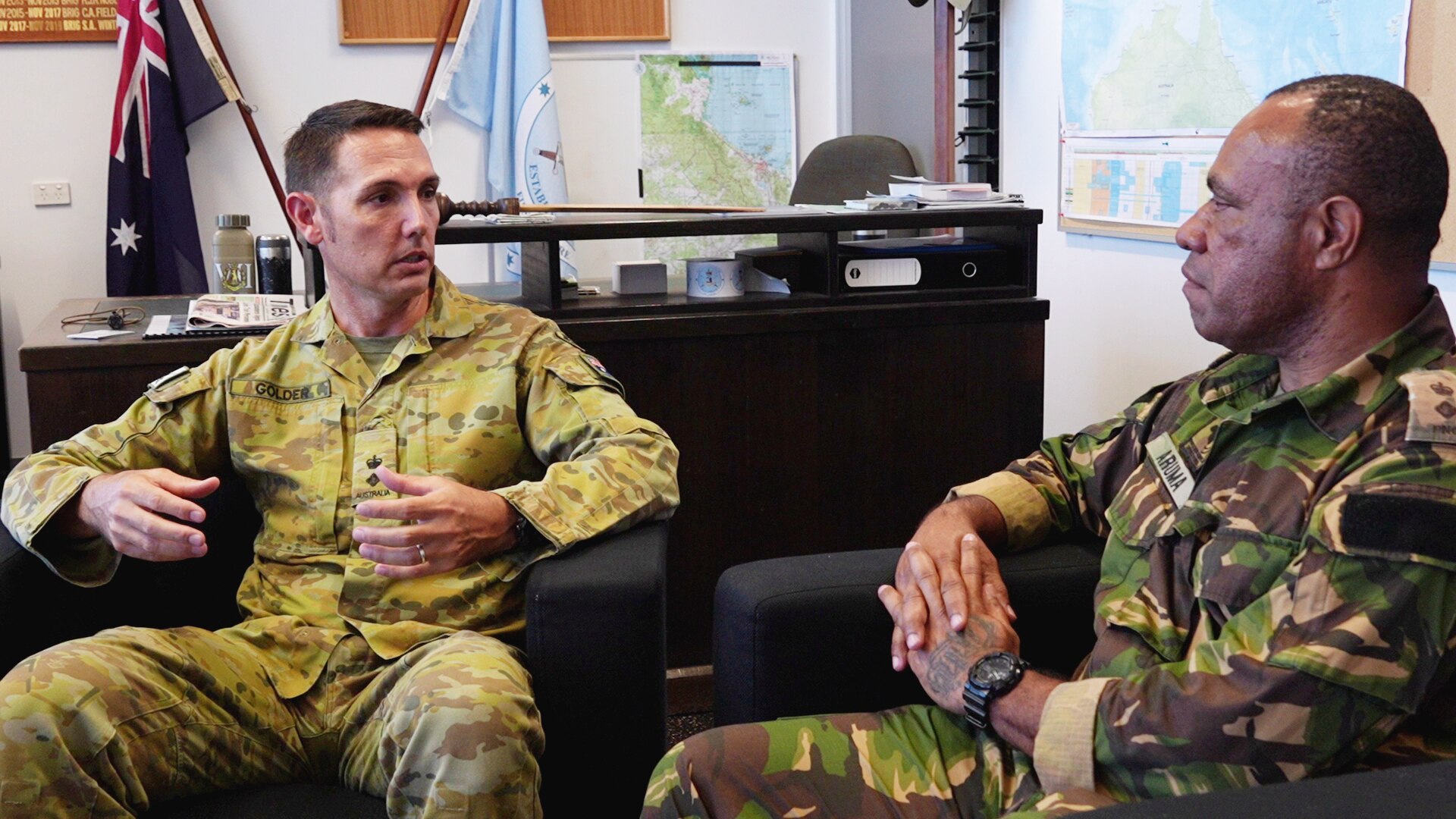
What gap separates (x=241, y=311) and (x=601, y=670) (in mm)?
1194

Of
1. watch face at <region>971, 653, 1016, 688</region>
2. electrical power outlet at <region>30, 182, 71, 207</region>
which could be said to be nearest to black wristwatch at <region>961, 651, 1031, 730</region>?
watch face at <region>971, 653, 1016, 688</region>

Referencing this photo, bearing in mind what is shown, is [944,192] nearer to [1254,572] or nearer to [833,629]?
[833,629]

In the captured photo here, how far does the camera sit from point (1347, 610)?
1.15 meters

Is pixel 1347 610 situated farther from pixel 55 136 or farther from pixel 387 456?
pixel 55 136

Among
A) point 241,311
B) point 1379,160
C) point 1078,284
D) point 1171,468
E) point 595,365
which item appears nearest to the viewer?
point 1379,160

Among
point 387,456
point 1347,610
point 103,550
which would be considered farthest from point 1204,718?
point 103,550

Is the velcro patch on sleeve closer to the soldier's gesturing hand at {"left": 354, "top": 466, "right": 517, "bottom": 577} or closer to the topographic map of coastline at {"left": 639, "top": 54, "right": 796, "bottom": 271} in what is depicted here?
the soldier's gesturing hand at {"left": 354, "top": 466, "right": 517, "bottom": 577}

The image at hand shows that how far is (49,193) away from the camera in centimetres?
449

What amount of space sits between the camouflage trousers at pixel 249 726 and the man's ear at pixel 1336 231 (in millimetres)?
980

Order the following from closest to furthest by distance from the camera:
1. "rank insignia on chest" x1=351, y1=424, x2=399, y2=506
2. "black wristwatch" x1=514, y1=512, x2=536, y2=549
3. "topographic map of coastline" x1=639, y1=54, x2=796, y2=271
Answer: "black wristwatch" x1=514, y1=512, x2=536, y2=549, "rank insignia on chest" x1=351, y1=424, x2=399, y2=506, "topographic map of coastline" x1=639, y1=54, x2=796, y2=271

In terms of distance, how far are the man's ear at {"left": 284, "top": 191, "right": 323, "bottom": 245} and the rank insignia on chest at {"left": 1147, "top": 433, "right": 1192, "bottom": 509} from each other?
3.92 ft

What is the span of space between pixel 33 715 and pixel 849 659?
0.92 meters

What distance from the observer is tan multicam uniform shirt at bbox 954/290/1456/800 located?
114 centimetres

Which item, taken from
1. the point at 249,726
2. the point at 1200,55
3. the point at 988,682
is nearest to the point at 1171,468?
the point at 988,682
